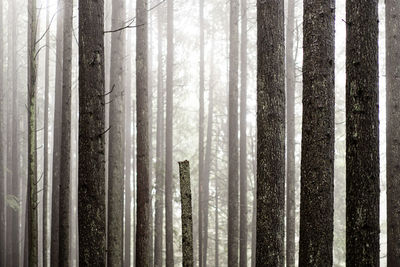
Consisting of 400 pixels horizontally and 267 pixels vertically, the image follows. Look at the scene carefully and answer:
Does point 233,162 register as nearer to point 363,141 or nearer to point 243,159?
point 243,159

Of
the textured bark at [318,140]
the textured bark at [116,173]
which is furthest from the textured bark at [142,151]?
the textured bark at [318,140]

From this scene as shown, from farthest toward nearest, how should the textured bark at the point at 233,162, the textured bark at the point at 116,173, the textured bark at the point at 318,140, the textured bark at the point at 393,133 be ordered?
the textured bark at the point at 233,162, the textured bark at the point at 116,173, the textured bark at the point at 393,133, the textured bark at the point at 318,140

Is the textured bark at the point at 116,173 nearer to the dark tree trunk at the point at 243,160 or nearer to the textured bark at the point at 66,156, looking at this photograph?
the textured bark at the point at 66,156

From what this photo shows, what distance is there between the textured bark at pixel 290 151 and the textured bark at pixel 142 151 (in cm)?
526

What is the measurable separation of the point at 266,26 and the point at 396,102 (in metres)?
3.69

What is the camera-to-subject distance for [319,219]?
18.8 feet

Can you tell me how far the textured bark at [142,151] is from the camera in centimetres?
979

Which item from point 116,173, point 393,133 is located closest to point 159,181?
point 116,173

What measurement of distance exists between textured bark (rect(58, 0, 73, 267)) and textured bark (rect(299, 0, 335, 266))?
26.1ft

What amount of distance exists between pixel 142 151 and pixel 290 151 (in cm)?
579

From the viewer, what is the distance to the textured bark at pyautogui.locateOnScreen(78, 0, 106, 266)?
5820 millimetres

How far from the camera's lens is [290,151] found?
14.1 m

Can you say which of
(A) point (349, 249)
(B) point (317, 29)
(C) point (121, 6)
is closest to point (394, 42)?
(B) point (317, 29)

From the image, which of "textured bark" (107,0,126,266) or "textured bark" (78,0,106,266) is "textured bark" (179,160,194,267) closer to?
"textured bark" (78,0,106,266)
